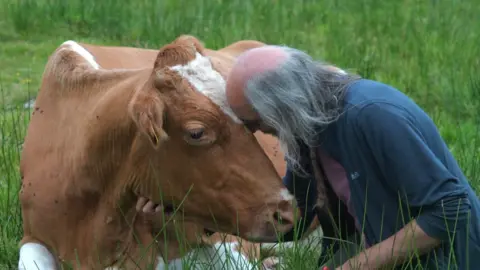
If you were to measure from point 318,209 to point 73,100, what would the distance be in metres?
1.21

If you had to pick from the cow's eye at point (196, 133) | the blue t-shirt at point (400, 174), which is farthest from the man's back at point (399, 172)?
the cow's eye at point (196, 133)

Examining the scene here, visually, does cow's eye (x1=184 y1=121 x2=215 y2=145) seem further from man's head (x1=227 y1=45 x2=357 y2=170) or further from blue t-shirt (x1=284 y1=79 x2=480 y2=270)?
blue t-shirt (x1=284 y1=79 x2=480 y2=270)

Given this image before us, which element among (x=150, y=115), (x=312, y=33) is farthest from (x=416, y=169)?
(x=312, y=33)

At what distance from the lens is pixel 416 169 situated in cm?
312

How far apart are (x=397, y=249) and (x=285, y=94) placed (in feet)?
2.17

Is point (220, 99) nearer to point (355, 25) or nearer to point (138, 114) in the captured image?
point (138, 114)

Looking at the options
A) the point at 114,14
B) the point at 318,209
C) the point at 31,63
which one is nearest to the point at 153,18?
the point at 114,14

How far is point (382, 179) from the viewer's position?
3.31 m

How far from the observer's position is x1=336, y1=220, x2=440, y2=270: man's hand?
3.19 m

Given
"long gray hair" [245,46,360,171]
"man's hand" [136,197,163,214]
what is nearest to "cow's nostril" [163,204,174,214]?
"man's hand" [136,197,163,214]

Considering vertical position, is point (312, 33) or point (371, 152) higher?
point (371, 152)

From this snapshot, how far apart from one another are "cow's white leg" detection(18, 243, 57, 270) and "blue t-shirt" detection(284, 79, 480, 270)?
1.30 metres

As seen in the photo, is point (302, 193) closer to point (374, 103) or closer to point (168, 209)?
point (168, 209)

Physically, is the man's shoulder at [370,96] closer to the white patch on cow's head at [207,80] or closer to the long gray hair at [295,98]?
the long gray hair at [295,98]
